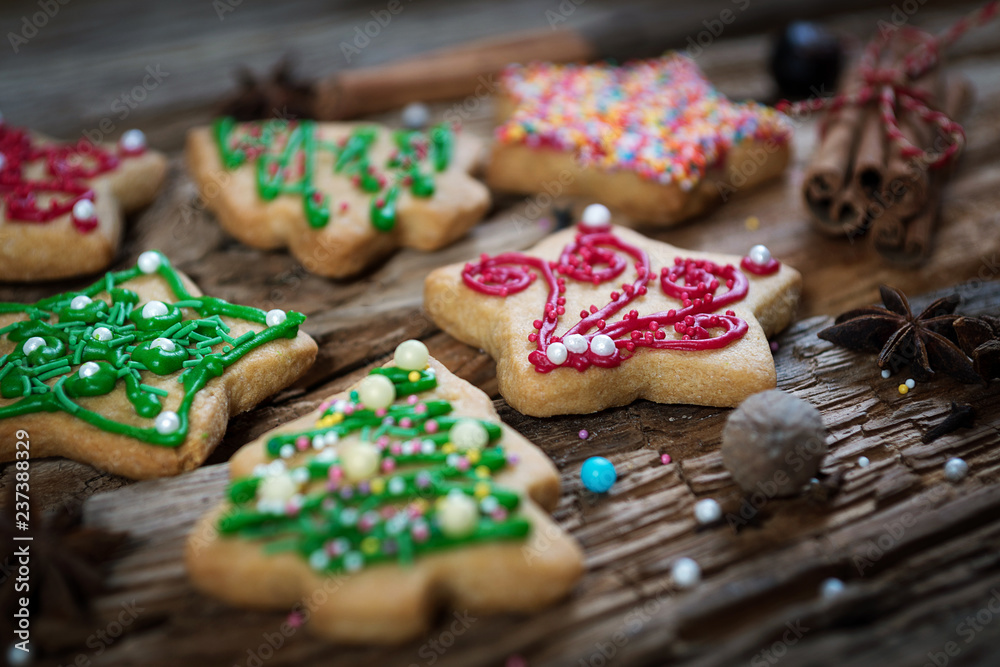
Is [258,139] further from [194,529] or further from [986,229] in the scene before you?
[986,229]

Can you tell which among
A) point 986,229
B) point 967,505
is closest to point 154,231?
point 967,505

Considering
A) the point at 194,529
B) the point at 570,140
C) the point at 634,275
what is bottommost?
the point at 194,529

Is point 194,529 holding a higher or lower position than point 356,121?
lower

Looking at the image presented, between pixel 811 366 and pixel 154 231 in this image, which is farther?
pixel 154 231

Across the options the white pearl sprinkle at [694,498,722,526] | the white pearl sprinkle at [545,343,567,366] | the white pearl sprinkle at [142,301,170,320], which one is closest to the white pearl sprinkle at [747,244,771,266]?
the white pearl sprinkle at [545,343,567,366]

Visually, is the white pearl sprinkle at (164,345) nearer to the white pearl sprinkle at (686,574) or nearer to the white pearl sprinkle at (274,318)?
the white pearl sprinkle at (274,318)
